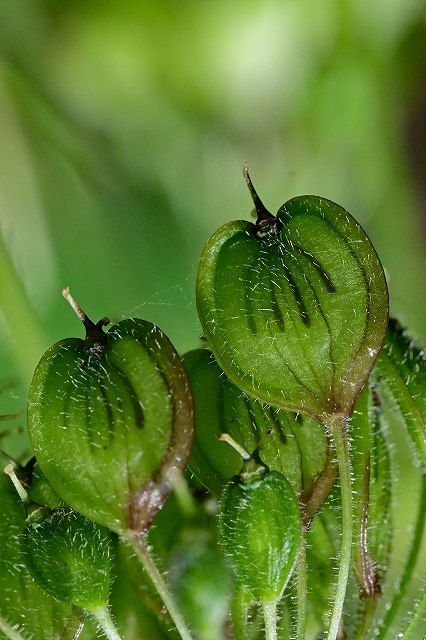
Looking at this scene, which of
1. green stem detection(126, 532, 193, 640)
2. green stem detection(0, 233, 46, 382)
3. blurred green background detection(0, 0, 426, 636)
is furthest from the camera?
blurred green background detection(0, 0, 426, 636)

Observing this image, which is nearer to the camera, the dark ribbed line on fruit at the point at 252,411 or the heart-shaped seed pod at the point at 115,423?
the heart-shaped seed pod at the point at 115,423

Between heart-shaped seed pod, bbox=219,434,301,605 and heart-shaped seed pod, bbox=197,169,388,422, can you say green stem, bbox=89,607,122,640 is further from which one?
heart-shaped seed pod, bbox=197,169,388,422

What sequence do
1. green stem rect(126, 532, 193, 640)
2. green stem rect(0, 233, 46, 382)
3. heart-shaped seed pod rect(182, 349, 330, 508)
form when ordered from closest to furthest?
green stem rect(126, 532, 193, 640), heart-shaped seed pod rect(182, 349, 330, 508), green stem rect(0, 233, 46, 382)

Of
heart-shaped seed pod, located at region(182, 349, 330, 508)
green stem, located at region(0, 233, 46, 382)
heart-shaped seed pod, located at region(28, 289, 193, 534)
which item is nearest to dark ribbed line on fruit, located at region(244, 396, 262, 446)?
heart-shaped seed pod, located at region(182, 349, 330, 508)

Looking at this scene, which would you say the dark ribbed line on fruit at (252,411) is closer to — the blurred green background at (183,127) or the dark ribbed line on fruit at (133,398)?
the dark ribbed line on fruit at (133,398)

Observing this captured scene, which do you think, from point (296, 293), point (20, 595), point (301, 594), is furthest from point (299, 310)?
point (20, 595)

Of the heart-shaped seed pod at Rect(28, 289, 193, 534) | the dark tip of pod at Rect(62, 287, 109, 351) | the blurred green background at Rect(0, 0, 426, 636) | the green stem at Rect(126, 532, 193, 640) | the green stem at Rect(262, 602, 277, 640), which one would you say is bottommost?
the green stem at Rect(262, 602, 277, 640)

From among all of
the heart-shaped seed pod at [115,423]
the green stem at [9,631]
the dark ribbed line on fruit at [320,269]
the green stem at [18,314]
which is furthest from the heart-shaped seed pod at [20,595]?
the green stem at [18,314]

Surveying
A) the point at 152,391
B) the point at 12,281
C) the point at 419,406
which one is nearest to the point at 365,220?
the point at 12,281
